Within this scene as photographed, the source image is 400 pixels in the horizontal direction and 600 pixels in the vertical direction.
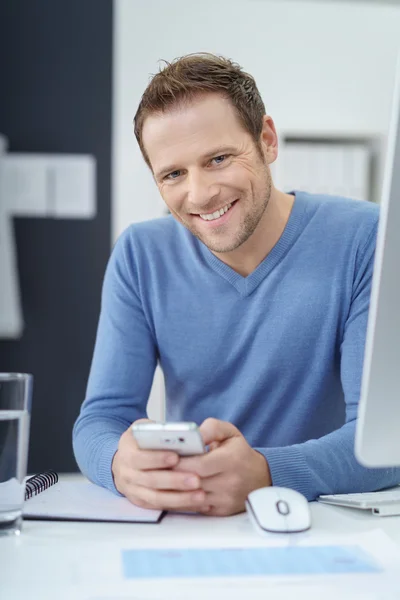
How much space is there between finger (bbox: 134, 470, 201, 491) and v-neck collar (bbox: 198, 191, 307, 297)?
573mm

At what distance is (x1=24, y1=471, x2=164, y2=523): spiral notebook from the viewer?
3.51 ft

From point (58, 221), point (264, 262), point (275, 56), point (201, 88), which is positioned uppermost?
point (275, 56)

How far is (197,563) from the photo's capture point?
0.86m

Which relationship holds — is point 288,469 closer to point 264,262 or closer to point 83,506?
point 83,506

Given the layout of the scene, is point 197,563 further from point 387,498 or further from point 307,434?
point 307,434

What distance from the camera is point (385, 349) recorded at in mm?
792

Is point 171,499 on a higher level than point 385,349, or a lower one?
lower

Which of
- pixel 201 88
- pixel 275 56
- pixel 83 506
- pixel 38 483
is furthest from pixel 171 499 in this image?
pixel 275 56

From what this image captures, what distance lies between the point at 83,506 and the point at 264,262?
669mm

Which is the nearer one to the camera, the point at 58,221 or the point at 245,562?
the point at 245,562

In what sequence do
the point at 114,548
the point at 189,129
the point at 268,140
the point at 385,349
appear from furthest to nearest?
the point at 268,140, the point at 189,129, the point at 114,548, the point at 385,349

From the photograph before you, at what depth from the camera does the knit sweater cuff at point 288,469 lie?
1168 millimetres

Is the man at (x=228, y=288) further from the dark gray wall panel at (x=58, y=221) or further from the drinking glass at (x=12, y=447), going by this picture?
the dark gray wall panel at (x=58, y=221)

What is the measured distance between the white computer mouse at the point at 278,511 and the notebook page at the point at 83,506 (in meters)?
0.15
